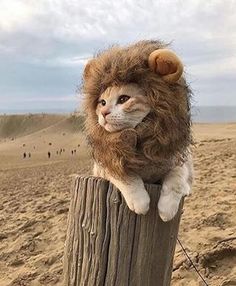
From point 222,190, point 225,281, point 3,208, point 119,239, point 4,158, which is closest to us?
point 119,239

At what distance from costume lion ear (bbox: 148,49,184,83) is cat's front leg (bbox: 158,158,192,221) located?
53 centimetres

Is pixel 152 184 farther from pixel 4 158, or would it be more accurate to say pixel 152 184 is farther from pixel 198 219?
pixel 4 158

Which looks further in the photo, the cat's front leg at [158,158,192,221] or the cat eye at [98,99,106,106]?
the cat eye at [98,99,106,106]

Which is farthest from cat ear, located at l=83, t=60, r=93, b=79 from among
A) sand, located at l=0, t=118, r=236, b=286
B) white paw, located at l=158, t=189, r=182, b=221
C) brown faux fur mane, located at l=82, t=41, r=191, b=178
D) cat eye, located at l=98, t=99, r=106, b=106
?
white paw, located at l=158, t=189, r=182, b=221

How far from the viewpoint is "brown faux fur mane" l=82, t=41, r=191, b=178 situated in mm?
2324

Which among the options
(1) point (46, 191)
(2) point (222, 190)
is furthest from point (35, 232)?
(1) point (46, 191)

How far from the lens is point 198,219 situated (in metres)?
6.12

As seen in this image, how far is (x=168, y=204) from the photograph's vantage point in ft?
7.59

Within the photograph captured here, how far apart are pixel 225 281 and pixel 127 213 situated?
2.35 meters

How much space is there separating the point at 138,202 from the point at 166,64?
0.70 metres

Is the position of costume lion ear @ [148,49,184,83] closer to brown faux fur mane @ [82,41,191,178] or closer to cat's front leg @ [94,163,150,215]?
brown faux fur mane @ [82,41,191,178]

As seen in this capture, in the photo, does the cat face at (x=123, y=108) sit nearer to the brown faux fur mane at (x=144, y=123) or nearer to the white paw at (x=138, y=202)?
the brown faux fur mane at (x=144, y=123)

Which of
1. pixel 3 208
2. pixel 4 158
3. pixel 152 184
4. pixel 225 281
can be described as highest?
pixel 152 184

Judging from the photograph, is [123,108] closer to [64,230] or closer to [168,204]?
[168,204]
